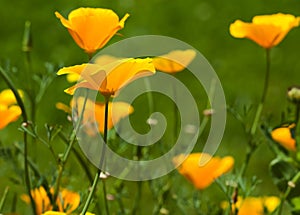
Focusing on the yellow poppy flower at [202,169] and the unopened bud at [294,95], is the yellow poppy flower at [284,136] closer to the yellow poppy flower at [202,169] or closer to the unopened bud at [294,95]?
the unopened bud at [294,95]

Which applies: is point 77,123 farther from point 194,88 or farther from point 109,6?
point 109,6

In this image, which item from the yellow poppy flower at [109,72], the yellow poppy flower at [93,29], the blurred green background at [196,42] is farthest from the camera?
the blurred green background at [196,42]

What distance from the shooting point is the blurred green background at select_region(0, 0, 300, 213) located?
302 centimetres

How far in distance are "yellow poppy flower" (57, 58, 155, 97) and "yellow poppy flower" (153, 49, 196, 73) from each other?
1.12 feet

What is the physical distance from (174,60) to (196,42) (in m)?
2.46

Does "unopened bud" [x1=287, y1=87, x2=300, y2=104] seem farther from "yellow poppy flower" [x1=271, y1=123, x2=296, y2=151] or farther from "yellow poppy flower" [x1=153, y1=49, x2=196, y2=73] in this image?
"yellow poppy flower" [x1=153, y1=49, x2=196, y2=73]

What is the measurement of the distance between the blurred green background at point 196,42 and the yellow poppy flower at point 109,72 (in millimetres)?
1962

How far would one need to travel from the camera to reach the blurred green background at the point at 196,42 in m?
3.02

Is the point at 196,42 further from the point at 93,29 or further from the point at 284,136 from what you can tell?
the point at 93,29

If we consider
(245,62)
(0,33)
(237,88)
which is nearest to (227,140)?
(237,88)

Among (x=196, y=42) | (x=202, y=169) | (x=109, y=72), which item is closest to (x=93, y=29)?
(x=109, y=72)

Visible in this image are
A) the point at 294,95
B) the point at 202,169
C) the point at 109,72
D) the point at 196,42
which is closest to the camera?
the point at 109,72

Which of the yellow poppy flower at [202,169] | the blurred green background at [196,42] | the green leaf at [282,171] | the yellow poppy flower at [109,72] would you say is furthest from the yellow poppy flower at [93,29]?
the blurred green background at [196,42]

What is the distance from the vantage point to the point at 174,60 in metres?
1.15
